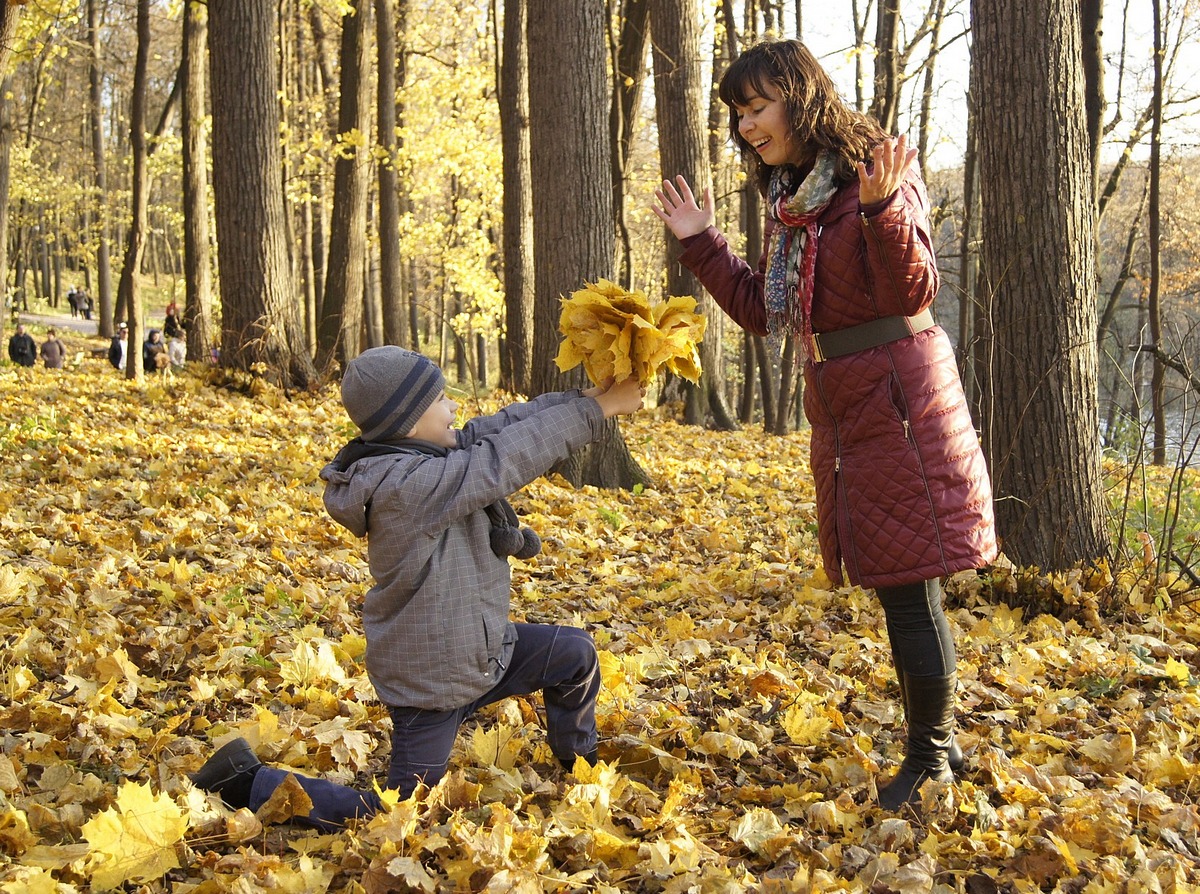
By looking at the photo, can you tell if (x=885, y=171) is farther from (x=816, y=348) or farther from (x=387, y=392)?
(x=387, y=392)

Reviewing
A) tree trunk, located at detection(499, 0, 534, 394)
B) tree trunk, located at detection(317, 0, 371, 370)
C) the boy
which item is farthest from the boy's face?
tree trunk, located at detection(317, 0, 371, 370)

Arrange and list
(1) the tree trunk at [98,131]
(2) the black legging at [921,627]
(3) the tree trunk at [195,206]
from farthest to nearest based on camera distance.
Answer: (1) the tree trunk at [98,131]
(3) the tree trunk at [195,206]
(2) the black legging at [921,627]

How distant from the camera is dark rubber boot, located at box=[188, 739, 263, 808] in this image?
2.73 meters

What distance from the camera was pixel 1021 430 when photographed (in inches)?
191

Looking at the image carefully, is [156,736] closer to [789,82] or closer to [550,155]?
[789,82]

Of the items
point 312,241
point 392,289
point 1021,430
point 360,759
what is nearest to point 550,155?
point 1021,430

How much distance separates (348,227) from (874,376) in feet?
37.0

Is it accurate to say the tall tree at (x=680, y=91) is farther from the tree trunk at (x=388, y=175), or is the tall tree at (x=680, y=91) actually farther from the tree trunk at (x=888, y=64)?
the tree trunk at (x=388, y=175)

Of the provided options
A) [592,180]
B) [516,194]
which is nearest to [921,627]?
[592,180]

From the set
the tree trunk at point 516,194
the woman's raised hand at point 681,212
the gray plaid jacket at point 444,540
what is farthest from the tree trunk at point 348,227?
the gray plaid jacket at point 444,540

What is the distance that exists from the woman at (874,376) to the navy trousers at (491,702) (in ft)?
2.93

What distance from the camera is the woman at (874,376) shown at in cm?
269

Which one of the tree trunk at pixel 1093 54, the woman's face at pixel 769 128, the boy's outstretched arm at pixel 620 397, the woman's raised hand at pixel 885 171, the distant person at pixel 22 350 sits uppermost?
the tree trunk at pixel 1093 54

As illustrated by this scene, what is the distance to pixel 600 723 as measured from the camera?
3404mm
